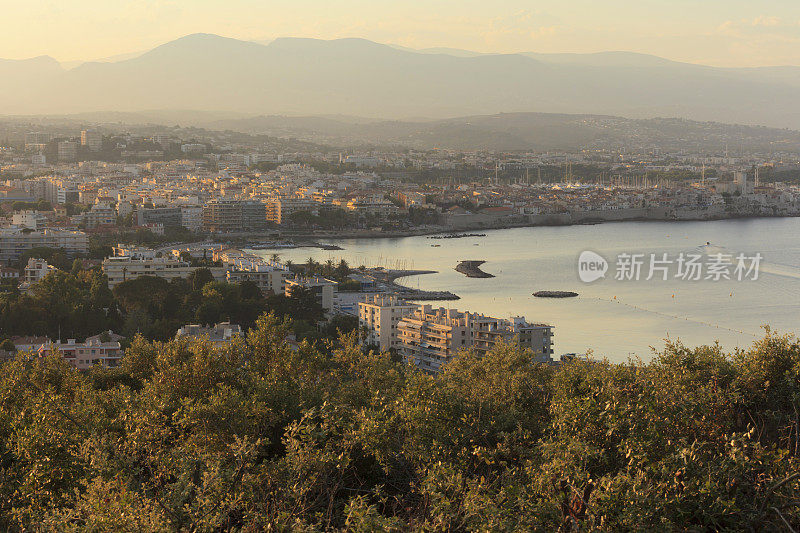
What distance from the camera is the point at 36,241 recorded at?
496 inches

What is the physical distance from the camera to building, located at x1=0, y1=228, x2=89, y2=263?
12.2 meters

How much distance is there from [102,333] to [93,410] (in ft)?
14.2

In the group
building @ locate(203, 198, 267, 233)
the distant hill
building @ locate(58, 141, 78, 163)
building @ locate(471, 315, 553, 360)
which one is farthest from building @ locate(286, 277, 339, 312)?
the distant hill

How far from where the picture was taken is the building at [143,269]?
1005 centimetres

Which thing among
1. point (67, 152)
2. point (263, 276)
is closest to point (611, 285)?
point (263, 276)

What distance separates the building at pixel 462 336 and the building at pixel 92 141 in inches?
1014

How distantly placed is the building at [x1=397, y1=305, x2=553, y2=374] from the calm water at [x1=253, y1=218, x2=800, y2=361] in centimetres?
68

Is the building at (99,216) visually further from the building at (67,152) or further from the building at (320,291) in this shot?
the building at (67,152)

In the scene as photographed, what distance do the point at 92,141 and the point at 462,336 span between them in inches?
1047

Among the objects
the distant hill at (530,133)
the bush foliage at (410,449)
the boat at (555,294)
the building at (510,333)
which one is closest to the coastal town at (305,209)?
the building at (510,333)

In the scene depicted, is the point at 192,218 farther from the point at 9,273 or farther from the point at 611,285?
the point at 611,285

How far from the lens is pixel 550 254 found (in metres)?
16.0

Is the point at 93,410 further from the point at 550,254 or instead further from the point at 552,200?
the point at 552,200

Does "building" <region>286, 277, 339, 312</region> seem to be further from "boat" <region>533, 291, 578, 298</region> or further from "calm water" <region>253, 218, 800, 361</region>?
"boat" <region>533, 291, 578, 298</region>
